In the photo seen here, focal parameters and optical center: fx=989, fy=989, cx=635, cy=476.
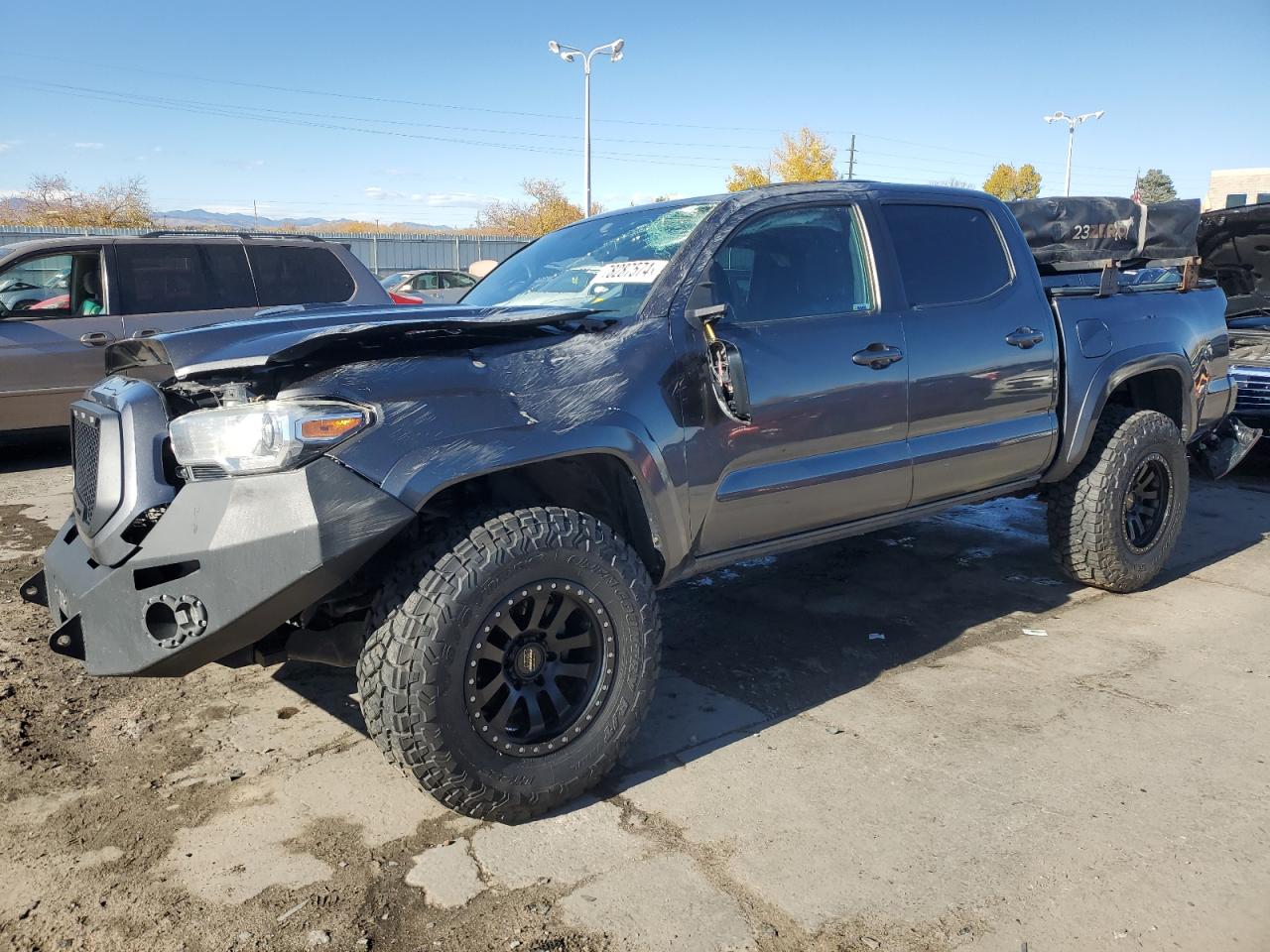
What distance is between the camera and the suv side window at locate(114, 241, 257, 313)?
7.63 meters

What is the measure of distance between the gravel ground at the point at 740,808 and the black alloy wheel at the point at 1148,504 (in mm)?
541

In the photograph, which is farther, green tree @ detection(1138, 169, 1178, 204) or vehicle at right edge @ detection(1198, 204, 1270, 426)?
green tree @ detection(1138, 169, 1178, 204)

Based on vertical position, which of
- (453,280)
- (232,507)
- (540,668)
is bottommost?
(540,668)

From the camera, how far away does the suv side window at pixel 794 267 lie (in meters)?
3.48

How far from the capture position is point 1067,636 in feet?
14.1

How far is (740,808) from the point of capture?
288 cm

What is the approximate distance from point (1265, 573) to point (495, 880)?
462 cm

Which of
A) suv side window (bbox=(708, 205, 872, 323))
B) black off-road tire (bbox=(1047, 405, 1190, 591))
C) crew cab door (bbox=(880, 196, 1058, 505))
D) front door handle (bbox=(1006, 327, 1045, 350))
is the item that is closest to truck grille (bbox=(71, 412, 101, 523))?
suv side window (bbox=(708, 205, 872, 323))

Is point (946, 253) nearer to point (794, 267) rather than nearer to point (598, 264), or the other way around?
point (794, 267)

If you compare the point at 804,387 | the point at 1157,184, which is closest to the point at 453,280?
the point at 804,387

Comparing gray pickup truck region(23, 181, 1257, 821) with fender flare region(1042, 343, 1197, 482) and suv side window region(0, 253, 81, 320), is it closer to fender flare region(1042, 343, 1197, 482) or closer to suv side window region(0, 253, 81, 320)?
fender flare region(1042, 343, 1197, 482)

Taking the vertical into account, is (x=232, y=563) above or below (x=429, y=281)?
below

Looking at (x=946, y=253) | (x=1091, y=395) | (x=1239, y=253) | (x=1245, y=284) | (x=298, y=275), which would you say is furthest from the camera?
(x=1245, y=284)

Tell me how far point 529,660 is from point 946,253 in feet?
8.29
